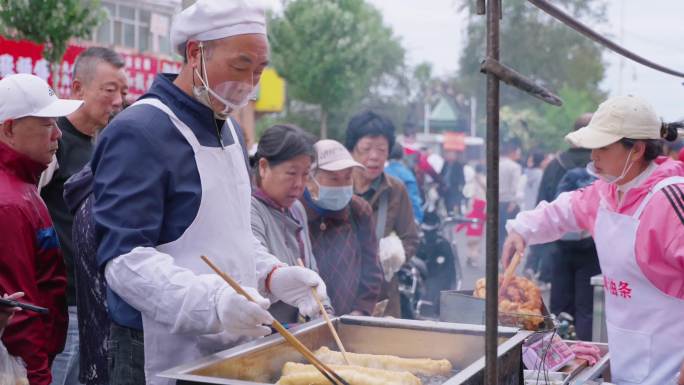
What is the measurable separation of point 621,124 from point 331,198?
1.61 meters

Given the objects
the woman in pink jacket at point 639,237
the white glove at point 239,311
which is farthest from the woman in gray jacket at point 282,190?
the white glove at point 239,311

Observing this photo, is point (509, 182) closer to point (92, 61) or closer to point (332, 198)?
point (332, 198)

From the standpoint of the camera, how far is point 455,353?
262 cm

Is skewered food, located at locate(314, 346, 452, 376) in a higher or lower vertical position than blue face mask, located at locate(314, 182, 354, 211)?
lower

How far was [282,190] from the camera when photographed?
3.72 m

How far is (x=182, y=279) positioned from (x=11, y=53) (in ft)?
26.3

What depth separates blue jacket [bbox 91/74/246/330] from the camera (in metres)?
2.22

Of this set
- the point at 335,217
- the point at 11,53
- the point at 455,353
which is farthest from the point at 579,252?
the point at 11,53

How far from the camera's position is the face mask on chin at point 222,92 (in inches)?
96.0

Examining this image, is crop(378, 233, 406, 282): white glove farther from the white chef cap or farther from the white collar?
the white chef cap

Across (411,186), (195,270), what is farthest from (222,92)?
(411,186)

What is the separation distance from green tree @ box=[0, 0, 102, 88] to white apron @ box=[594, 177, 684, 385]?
9.14 meters

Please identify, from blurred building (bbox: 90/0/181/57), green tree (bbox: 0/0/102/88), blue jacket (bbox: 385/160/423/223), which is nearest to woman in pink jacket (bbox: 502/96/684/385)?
blue jacket (bbox: 385/160/423/223)

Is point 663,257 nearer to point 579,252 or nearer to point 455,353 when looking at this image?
point 455,353
